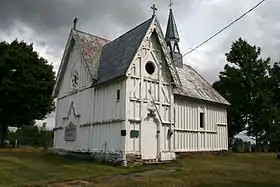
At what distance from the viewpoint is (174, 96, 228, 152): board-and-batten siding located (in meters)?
29.2

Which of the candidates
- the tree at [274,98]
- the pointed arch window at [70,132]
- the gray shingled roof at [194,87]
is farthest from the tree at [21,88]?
the tree at [274,98]

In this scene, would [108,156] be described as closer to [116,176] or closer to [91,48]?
[116,176]

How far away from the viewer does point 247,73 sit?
1903 inches

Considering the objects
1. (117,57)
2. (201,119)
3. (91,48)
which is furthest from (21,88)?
(201,119)

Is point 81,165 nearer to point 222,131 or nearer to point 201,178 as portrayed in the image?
point 201,178

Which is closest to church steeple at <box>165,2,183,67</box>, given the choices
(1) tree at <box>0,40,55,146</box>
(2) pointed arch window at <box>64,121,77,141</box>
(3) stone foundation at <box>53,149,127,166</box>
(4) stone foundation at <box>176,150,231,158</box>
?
(4) stone foundation at <box>176,150,231,158</box>

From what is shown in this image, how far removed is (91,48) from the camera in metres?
29.4

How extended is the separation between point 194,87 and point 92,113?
10.8 meters

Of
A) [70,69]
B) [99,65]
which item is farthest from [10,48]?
[99,65]

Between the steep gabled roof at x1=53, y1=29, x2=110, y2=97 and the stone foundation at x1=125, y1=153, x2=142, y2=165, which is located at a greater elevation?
the steep gabled roof at x1=53, y1=29, x2=110, y2=97

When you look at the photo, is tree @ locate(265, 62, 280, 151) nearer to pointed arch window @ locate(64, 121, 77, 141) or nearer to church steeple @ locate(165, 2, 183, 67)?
church steeple @ locate(165, 2, 183, 67)

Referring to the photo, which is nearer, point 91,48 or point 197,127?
point 91,48

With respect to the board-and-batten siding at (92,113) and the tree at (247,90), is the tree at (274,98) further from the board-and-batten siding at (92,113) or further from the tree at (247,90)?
the board-and-batten siding at (92,113)

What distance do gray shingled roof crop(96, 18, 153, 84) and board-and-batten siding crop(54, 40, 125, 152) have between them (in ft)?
2.53
